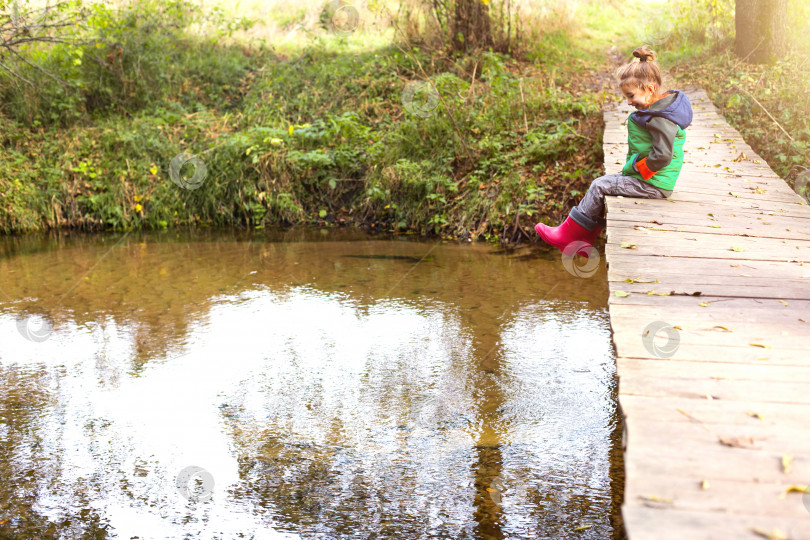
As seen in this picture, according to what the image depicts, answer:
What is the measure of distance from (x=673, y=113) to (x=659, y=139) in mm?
196

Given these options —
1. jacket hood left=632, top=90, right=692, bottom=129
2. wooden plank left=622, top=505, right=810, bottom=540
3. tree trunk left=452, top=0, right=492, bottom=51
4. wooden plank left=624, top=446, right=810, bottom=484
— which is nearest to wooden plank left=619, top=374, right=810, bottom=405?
wooden plank left=624, top=446, right=810, bottom=484

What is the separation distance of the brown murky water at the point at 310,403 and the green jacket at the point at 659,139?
3.97ft

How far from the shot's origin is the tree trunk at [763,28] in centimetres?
971

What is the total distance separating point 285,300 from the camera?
20.5 ft

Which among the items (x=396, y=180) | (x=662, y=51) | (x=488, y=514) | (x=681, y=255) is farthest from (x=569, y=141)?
(x=488, y=514)

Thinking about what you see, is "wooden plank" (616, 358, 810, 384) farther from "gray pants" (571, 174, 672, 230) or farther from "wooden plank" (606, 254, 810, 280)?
"gray pants" (571, 174, 672, 230)

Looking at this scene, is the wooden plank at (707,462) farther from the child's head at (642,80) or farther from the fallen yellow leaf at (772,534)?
the child's head at (642,80)

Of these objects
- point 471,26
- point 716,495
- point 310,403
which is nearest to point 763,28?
point 471,26

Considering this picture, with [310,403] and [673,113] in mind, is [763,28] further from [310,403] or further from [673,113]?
[310,403]

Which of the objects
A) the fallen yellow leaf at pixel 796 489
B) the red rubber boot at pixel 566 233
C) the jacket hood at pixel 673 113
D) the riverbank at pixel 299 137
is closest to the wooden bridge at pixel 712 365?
the fallen yellow leaf at pixel 796 489

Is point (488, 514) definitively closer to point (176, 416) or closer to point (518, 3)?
point (176, 416)

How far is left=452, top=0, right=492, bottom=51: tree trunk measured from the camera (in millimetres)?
11156

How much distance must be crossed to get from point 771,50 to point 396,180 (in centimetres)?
561

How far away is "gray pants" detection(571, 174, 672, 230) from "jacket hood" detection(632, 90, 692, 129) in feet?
1.46
